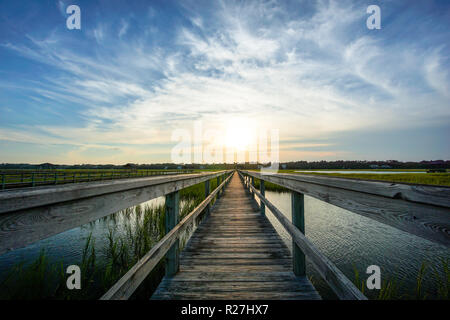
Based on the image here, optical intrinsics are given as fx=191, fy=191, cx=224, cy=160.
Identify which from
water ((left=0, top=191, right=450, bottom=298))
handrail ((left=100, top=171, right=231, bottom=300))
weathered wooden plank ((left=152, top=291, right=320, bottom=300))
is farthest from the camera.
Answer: water ((left=0, top=191, right=450, bottom=298))

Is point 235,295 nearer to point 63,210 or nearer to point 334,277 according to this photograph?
point 334,277

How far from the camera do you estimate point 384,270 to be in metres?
4.20

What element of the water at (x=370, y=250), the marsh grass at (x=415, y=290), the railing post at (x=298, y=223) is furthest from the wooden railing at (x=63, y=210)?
the water at (x=370, y=250)

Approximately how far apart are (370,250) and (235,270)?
457cm

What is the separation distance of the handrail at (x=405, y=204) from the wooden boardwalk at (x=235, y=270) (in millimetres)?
1484

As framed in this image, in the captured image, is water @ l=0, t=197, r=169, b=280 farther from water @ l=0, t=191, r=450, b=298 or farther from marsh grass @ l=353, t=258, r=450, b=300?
marsh grass @ l=353, t=258, r=450, b=300

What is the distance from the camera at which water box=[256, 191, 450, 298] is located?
4020 mm

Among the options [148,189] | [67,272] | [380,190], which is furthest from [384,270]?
[67,272]

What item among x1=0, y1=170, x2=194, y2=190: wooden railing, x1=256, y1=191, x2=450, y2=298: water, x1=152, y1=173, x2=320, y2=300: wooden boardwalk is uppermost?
x1=0, y1=170, x2=194, y2=190: wooden railing

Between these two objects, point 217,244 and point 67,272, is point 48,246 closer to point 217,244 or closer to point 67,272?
point 67,272

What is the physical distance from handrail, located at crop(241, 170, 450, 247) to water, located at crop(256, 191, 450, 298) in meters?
3.30

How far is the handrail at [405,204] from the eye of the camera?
0.84 m

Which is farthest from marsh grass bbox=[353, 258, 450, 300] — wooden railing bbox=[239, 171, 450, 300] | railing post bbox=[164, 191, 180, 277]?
railing post bbox=[164, 191, 180, 277]
